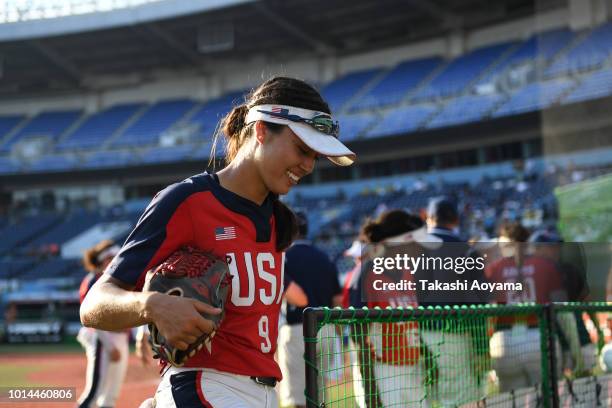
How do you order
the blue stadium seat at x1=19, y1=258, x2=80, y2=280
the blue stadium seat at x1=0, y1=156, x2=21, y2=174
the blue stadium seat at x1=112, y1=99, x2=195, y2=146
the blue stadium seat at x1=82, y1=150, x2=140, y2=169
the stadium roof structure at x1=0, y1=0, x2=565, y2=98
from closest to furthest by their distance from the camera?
the blue stadium seat at x1=19, y1=258, x2=80, y2=280, the stadium roof structure at x1=0, y1=0, x2=565, y2=98, the blue stadium seat at x1=82, y1=150, x2=140, y2=169, the blue stadium seat at x1=112, y1=99, x2=195, y2=146, the blue stadium seat at x1=0, y1=156, x2=21, y2=174

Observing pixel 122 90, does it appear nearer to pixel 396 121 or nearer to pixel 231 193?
pixel 396 121

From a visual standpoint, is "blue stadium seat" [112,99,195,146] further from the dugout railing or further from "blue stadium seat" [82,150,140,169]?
the dugout railing

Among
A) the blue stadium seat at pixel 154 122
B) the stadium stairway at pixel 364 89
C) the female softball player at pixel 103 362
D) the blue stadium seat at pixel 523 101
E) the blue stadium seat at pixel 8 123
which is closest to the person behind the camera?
the female softball player at pixel 103 362

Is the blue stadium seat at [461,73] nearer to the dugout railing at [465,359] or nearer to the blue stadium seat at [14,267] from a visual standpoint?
the blue stadium seat at [14,267]

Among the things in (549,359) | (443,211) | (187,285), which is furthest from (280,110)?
(443,211)

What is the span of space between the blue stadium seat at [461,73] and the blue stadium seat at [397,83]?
898 millimetres

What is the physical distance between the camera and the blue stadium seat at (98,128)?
36.0m

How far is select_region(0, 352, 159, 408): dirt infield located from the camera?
32.7 ft

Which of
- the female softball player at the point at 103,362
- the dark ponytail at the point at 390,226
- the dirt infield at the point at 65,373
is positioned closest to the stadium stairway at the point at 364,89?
the dirt infield at the point at 65,373

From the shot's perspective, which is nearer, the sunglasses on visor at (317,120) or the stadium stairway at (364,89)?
the sunglasses on visor at (317,120)

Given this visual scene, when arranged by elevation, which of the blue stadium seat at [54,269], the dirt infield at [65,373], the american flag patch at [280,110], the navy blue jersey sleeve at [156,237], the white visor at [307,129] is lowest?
the dirt infield at [65,373]

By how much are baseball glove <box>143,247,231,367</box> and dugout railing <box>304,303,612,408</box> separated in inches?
30.3

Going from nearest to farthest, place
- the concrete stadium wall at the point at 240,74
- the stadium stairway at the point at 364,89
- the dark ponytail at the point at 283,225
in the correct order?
the dark ponytail at the point at 283,225, the concrete stadium wall at the point at 240,74, the stadium stairway at the point at 364,89

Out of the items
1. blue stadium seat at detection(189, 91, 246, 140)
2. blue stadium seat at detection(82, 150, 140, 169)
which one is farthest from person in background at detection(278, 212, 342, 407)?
blue stadium seat at detection(82, 150, 140, 169)
